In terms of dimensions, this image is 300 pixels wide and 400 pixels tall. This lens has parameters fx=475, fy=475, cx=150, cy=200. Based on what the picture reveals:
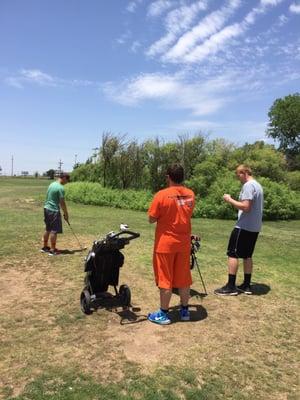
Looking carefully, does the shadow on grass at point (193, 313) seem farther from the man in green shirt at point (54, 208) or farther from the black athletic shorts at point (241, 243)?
the man in green shirt at point (54, 208)

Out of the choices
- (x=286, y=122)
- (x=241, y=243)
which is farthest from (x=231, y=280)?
(x=286, y=122)

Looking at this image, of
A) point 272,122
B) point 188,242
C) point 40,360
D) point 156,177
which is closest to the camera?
point 40,360

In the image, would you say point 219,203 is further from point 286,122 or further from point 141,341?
point 286,122

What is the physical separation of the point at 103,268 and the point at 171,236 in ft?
3.63

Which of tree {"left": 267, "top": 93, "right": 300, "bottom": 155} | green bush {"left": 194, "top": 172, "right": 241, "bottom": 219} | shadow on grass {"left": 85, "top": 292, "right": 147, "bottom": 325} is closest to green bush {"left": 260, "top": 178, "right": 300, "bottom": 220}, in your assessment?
green bush {"left": 194, "top": 172, "right": 241, "bottom": 219}

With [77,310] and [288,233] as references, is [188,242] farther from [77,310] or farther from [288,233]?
[288,233]

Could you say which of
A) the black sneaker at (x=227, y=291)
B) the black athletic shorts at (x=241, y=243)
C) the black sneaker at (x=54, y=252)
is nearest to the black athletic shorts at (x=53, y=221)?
the black sneaker at (x=54, y=252)

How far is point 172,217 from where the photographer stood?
5.46m

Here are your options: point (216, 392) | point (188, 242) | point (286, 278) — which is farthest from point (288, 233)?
point (216, 392)

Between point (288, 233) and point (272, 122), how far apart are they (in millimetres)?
51683

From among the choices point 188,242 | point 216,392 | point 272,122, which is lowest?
point 216,392

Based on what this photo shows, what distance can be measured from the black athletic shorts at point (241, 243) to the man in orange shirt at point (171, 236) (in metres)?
1.48

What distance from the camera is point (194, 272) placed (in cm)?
827

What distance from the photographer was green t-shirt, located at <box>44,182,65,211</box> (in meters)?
9.25
